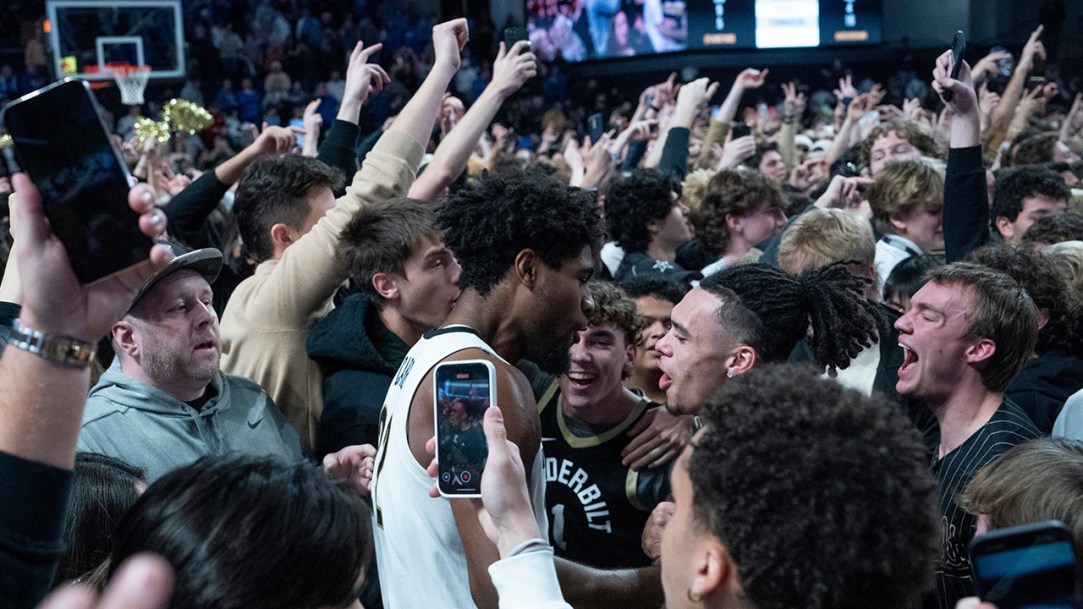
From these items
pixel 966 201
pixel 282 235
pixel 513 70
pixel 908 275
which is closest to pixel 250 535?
pixel 282 235

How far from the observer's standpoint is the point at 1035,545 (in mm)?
1366

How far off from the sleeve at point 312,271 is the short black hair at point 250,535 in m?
1.69

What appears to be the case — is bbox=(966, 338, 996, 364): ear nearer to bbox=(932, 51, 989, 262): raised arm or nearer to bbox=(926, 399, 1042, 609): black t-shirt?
bbox=(926, 399, 1042, 609): black t-shirt

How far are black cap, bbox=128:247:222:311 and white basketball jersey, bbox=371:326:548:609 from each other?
783 mm

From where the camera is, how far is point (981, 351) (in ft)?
9.84

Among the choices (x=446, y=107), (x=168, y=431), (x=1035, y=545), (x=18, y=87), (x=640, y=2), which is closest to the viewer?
(x=1035, y=545)

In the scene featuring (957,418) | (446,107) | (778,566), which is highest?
(446,107)

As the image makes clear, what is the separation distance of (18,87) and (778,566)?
18.4 metres

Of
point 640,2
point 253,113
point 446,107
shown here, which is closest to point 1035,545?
point 446,107

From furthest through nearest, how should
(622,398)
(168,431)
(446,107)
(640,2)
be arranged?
(640,2)
(446,107)
(622,398)
(168,431)

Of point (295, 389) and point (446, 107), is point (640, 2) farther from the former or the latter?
point (295, 389)

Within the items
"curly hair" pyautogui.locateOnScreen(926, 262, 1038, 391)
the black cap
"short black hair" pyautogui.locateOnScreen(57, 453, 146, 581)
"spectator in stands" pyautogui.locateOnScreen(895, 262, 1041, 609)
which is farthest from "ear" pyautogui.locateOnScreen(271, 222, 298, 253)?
"curly hair" pyautogui.locateOnScreen(926, 262, 1038, 391)

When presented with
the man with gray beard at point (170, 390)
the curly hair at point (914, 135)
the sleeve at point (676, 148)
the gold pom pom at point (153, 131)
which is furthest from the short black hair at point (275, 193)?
the gold pom pom at point (153, 131)

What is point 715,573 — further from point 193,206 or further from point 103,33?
point 103,33
